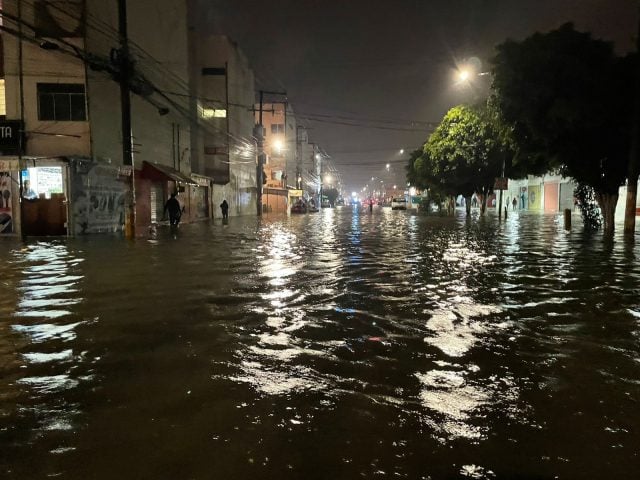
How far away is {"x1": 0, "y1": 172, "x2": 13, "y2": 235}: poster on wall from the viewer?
20.5 metres

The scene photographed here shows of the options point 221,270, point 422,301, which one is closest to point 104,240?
point 221,270

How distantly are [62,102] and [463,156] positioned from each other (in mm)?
30267

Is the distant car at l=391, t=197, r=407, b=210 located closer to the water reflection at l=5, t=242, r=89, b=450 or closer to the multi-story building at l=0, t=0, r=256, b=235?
the multi-story building at l=0, t=0, r=256, b=235

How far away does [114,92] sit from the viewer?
23.8m

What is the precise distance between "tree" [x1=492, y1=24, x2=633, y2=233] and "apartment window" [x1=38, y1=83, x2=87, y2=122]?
55.6ft

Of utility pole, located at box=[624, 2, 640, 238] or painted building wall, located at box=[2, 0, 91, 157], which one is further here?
painted building wall, located at box=[2, 0, 91, 157]

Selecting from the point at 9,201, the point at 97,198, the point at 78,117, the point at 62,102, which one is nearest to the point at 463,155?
the point at 97,198

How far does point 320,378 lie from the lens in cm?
445

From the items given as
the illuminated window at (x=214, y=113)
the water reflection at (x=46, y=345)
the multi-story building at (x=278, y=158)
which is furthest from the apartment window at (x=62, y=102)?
the multi-story building at (x=278, y=158)

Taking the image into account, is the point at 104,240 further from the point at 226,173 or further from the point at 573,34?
the point at 226,173

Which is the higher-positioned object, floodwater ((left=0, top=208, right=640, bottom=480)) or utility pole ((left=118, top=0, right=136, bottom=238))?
utility pole ((left=118, top=0, right=136, bottom=238))

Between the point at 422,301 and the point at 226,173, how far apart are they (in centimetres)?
3620

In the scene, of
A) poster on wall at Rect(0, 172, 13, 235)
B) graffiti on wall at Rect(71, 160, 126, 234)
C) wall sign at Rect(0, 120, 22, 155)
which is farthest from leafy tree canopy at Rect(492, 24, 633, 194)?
poster on wall at Rect(0, 172, 13, 235)

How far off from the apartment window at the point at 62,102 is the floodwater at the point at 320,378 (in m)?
14.5
